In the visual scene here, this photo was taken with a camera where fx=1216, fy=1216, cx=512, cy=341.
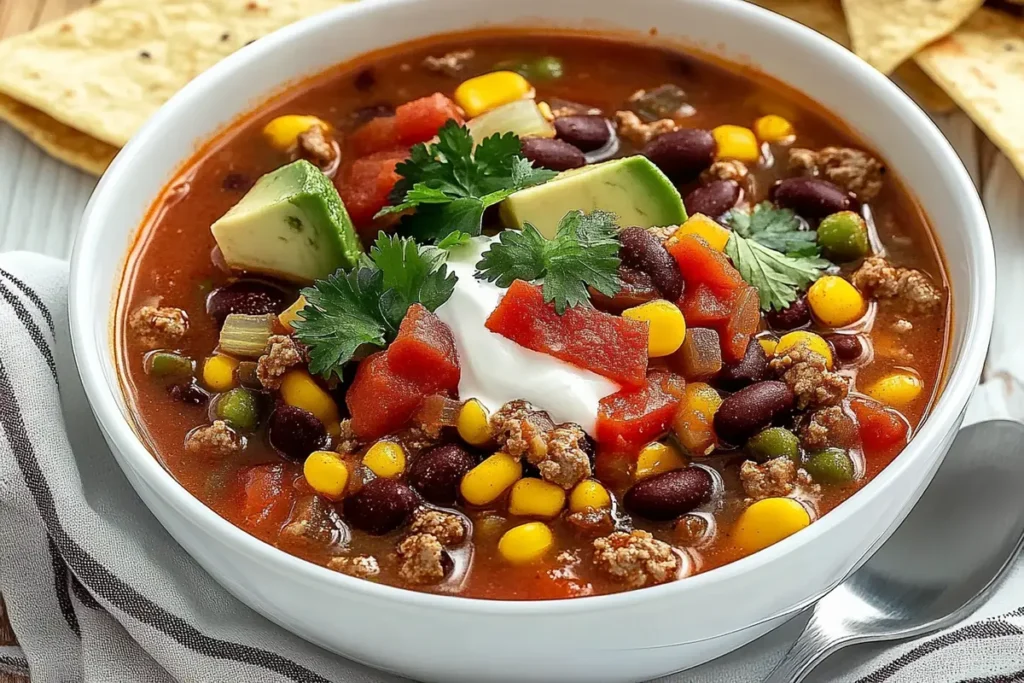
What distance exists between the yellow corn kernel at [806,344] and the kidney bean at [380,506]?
39.5 inches

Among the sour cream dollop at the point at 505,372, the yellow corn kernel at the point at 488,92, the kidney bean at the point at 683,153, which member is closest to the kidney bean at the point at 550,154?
the kidney bean at the point at 683,153

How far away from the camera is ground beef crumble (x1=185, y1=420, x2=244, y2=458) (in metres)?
2.96

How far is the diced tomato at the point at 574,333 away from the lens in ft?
9.49

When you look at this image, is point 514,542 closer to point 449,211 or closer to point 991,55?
point 449,211

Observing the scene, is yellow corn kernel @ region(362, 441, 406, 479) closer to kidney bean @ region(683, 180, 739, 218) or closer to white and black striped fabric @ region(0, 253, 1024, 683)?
white and black striped fabric @ region(0, 253, 1024, 683)

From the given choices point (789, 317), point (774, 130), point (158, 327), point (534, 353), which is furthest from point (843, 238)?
point (158, 327)

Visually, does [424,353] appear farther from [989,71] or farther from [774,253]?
[989,71]

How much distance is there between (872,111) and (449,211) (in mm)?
1318

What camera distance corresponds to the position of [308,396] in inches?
117

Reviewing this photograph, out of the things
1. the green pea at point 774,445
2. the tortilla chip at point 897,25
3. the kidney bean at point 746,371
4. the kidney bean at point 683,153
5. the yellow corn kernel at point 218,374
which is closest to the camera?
the green pea at point 774,445

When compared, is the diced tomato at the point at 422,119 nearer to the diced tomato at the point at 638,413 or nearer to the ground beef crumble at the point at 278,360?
the ground beef crumble at the point at 278,360

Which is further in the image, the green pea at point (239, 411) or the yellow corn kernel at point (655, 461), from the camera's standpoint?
the green pea at point (239, 411)

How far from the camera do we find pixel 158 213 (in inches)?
140

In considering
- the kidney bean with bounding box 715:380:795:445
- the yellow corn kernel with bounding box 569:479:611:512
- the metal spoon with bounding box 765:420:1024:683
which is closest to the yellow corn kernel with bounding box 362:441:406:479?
the yellow corn kernel with bounding box 569:479:611:512
